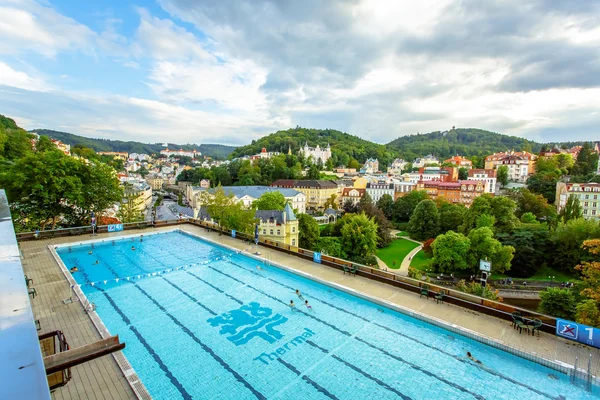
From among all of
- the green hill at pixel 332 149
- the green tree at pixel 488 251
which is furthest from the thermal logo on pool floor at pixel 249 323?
the green hill at pixel 332 149

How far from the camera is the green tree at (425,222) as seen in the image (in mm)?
45719

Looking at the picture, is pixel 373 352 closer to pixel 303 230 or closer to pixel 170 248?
pixel 170 248

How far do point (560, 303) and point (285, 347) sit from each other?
20.4 meters

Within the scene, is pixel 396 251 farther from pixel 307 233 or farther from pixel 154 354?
pixel 154 354

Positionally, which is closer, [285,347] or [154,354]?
[154,354]

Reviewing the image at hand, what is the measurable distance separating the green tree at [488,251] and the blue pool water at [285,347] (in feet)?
76.3

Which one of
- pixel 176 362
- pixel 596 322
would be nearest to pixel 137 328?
pixel 176 362

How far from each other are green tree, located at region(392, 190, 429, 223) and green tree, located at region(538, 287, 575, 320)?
37.5 m

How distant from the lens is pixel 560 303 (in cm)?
1955

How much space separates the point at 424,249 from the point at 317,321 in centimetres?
3223

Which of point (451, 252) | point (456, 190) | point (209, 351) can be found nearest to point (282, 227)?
point (451, 252)

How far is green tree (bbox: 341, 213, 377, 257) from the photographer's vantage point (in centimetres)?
3381

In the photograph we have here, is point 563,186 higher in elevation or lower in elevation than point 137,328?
higher

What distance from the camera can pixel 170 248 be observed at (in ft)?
58.7
